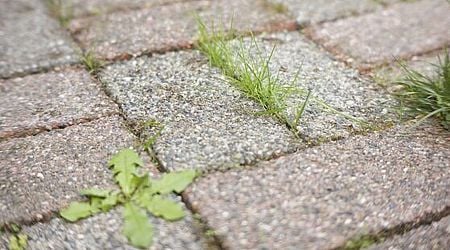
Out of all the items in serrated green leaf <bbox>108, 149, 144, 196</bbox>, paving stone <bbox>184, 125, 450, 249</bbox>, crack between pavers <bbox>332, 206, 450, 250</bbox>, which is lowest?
crack between pavers <bbox>332, 206, 450, 250</bbox>

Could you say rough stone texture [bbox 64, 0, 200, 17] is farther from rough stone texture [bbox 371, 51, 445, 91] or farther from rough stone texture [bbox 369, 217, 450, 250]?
rough stone texture [bbox 369, 217, 450, 250]

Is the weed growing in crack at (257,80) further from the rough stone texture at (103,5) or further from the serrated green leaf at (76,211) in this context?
the serrated green leaf at (76,211)

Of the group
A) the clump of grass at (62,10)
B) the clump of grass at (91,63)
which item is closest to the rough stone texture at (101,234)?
the clump of grass at (91,63)

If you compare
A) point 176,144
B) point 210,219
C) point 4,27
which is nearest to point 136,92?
point 176,144

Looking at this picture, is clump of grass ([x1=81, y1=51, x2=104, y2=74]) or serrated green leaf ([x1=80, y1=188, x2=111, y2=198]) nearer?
serrated green leaf ([x1=80, y1=188, x2=111, y2=198])

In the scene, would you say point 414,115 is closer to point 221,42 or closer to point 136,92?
point 221,42

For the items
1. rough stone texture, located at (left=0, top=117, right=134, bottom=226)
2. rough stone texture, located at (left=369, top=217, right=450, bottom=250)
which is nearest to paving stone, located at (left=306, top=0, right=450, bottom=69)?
rough stone texture, located at (left=369, top=217, right=450, bottom=250)

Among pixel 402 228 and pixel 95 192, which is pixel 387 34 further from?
pixel 95 192

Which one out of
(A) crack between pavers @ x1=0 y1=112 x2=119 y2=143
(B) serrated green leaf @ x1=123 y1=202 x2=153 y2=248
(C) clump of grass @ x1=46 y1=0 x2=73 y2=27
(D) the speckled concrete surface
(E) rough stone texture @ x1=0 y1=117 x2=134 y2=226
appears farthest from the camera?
(C) clump of grass @ x1=46 y1=0 x2=73 y2=27
